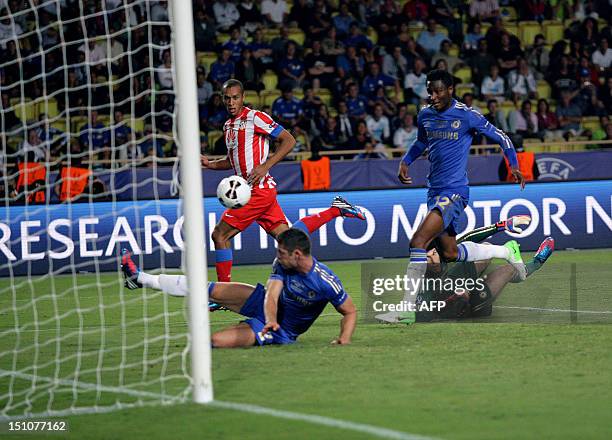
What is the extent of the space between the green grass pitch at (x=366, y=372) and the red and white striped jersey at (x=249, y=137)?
1.54 meters

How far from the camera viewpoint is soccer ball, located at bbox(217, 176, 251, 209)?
1046 centimetres

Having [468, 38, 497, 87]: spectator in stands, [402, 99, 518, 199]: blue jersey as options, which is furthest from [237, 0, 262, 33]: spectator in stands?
[402, 99, 518, 199]: blue jersey

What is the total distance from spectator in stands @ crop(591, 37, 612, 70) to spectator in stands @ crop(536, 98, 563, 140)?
224 centimetres

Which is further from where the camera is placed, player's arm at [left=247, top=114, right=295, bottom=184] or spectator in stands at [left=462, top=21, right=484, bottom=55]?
spectator in stands at [left=462, top=21, right=484, bottom=55]

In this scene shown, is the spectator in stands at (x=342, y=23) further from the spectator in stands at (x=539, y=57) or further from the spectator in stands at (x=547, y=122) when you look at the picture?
the spectator in stands at (x=547, y=122)

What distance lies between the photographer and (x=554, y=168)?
62.3 feet

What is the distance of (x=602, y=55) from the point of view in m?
22.9

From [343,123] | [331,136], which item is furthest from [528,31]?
[331,136]

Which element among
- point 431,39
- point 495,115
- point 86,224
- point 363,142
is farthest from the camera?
point 431,39

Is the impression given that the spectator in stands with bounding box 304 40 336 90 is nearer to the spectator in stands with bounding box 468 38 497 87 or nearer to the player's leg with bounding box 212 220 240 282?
the spectator in stands with bounding box 468 38 497 87

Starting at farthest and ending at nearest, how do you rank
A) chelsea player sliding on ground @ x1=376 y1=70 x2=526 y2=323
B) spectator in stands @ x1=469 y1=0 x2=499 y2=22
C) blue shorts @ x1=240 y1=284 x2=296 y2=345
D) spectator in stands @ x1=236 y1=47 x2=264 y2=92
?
spectator in stands @ x1=469 y1=0 x2=499 y2=22 < spectator in stands @ x1=236 y1=47 x2=264 y2=92 < chelsea player sliding on ground @ x1=376 y1=70 x2=526 y2=323 < blue shorts @ x1=240 y1=284 x2=296 y2=345

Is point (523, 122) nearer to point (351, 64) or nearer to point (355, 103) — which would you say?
point (355, 103)

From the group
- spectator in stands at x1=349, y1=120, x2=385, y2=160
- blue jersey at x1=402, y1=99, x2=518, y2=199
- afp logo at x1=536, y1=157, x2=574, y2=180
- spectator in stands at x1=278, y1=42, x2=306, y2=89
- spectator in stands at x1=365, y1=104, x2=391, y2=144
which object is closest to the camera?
blue jersey at x1=402, y1=99, x2=518, y2=199

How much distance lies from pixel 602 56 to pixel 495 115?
11.9 feet
